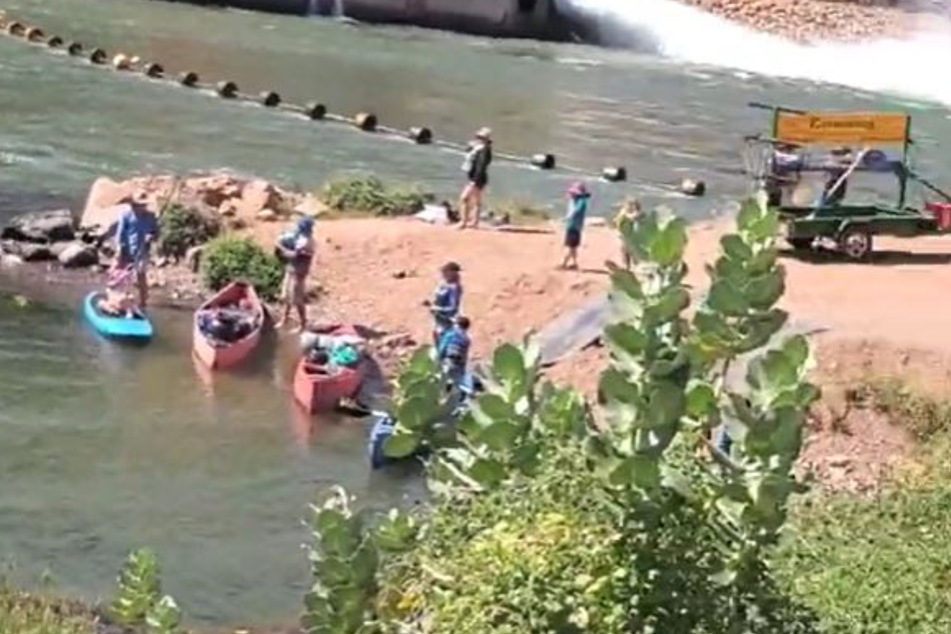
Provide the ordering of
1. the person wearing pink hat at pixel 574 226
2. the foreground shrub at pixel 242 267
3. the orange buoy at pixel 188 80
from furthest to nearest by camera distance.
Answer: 1. the orange buoy at pixel 188 80
2. the foreground shrub at pixel 242 267
3. the person wearing pink hat at pixel 574 226

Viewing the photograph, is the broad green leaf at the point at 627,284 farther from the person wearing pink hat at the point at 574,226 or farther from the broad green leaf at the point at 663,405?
the person wearing pink hat at the point at 574,226

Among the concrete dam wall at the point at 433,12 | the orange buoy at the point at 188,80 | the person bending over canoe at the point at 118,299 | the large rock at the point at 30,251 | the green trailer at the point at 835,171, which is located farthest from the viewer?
the concrete dam wall at the point at 433,12

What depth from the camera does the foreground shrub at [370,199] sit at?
31.8 metres

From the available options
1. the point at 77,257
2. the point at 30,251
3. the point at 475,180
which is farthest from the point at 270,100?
the point at 475,180

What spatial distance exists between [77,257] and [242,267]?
2801mm

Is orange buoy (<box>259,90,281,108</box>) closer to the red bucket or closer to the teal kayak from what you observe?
the teal kayak

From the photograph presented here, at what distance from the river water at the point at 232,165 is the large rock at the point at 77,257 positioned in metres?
1.61

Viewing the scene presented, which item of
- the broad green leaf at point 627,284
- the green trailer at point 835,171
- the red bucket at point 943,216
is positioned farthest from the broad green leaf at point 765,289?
A: the red bucket at point 943,216

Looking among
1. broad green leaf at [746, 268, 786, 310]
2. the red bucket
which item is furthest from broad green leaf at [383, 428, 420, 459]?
the red bucket

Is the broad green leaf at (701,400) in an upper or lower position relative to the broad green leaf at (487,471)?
upper

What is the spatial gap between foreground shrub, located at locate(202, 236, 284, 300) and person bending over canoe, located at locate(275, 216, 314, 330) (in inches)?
35.9

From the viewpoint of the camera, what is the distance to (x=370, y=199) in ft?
105

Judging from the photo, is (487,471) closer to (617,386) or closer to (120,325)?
(617,386)

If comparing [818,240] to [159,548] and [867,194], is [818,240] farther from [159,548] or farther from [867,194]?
[159,548]
